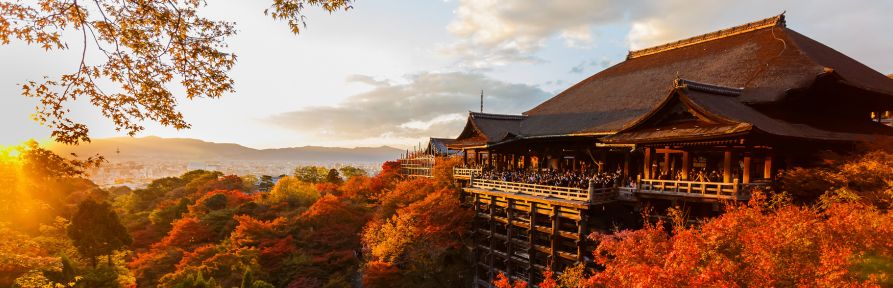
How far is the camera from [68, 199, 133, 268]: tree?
28.0 metres

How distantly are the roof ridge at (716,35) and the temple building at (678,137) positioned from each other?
7 centimetres

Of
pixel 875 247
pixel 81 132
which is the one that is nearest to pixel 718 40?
pixel 875 247

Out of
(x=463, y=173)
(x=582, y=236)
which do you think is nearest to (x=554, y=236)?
(x=582, y=236)

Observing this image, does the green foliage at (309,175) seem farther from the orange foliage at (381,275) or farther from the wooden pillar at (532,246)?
the wooden pillar at (532,246)

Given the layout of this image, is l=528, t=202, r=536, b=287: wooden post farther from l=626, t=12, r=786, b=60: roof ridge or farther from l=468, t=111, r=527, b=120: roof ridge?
l=626, t=12, r=786, b=60: roof ridge

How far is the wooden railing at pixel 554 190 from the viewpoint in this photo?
1755 cm

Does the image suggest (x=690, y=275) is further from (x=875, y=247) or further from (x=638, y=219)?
(x=638, y=219)

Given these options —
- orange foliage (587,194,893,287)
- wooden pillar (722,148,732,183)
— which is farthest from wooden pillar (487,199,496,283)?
orange foliage (587,194,893,287)

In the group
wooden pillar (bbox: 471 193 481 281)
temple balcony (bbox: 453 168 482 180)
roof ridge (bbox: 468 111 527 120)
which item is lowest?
wooden pillar (bbox: 471 193 481 281)

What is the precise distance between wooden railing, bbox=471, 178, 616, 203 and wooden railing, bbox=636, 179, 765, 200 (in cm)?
142

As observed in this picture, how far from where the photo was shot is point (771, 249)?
9734 millimetres

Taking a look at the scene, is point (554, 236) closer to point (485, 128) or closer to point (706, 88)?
point (706, 88)

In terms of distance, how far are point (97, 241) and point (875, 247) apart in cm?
3870

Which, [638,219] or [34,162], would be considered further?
[638,219]
